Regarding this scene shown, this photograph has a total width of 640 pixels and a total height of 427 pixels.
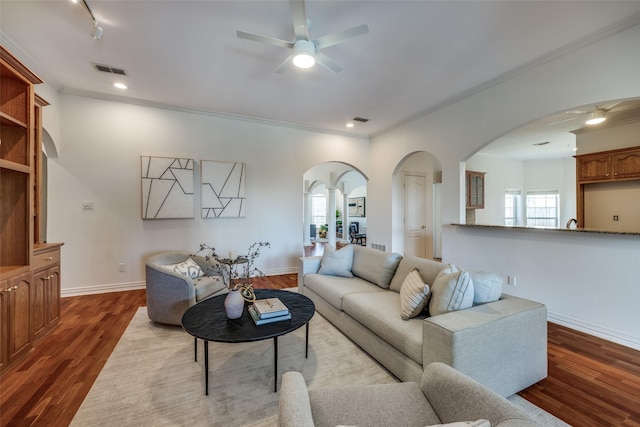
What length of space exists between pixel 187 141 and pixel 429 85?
3.95 m

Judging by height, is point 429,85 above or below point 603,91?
above

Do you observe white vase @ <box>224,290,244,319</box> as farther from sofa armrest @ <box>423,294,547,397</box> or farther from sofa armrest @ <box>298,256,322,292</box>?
sofa armrest @ <box>298,256,322,292</box>

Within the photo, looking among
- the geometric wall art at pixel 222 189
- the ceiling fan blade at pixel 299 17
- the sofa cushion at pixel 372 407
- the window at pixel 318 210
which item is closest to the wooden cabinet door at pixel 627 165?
the ceiling fan blade at pixel 299 17

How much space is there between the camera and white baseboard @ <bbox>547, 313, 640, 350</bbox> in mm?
2572

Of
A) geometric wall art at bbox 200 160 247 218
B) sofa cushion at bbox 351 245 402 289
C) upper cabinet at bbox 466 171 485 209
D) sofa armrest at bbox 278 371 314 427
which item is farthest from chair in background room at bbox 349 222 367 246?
sofa armrest at bbox 278 371 314 427

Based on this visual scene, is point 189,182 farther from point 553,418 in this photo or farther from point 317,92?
point 553,418

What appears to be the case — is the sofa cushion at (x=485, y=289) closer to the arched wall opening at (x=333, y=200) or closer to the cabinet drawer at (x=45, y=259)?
the cabinet drawer at (x=45, y=259)

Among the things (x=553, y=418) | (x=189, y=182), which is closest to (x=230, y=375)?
(x=553, y=418)

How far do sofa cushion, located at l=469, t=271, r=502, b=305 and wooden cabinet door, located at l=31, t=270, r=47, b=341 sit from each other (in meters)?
3.91

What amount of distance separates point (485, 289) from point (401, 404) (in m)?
1.31

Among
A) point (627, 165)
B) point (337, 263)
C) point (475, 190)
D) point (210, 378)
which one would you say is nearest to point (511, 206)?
point (475, 190)

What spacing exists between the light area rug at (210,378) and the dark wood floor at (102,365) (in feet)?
0.43

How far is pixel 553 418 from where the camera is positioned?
5.53 ft

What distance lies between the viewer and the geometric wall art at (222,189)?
4660mm
